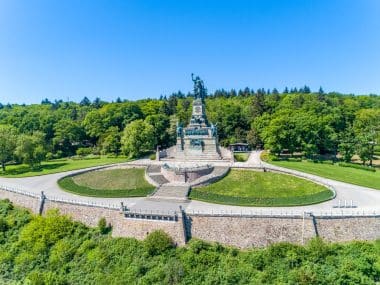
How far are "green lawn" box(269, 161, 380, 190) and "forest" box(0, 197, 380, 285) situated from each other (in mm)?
14452

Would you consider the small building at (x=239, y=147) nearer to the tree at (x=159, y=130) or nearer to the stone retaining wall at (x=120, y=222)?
the tree at (x=159, y=130)

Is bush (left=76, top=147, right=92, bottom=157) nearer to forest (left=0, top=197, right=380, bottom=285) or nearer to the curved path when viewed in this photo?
the curved path

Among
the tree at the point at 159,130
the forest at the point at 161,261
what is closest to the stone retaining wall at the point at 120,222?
the forest at the point at 161,261

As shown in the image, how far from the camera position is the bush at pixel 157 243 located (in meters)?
27.2

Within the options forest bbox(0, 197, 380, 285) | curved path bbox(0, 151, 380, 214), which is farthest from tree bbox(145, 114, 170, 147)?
forest bbox(0, 197, 380, 285)

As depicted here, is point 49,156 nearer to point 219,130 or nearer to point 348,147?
point 219,130

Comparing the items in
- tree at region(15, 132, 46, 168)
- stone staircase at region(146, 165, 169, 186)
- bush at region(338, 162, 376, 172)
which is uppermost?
tree at region(15, 132, 46, 168)

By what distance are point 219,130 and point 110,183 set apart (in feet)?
121

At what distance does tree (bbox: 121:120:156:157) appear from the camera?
5962cm

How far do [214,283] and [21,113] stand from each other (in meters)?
79.8

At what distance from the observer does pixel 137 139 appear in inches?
2375

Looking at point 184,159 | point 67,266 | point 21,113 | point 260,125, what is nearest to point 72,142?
point 21,113

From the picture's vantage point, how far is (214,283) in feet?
79.9

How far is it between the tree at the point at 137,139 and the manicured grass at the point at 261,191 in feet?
77.8
